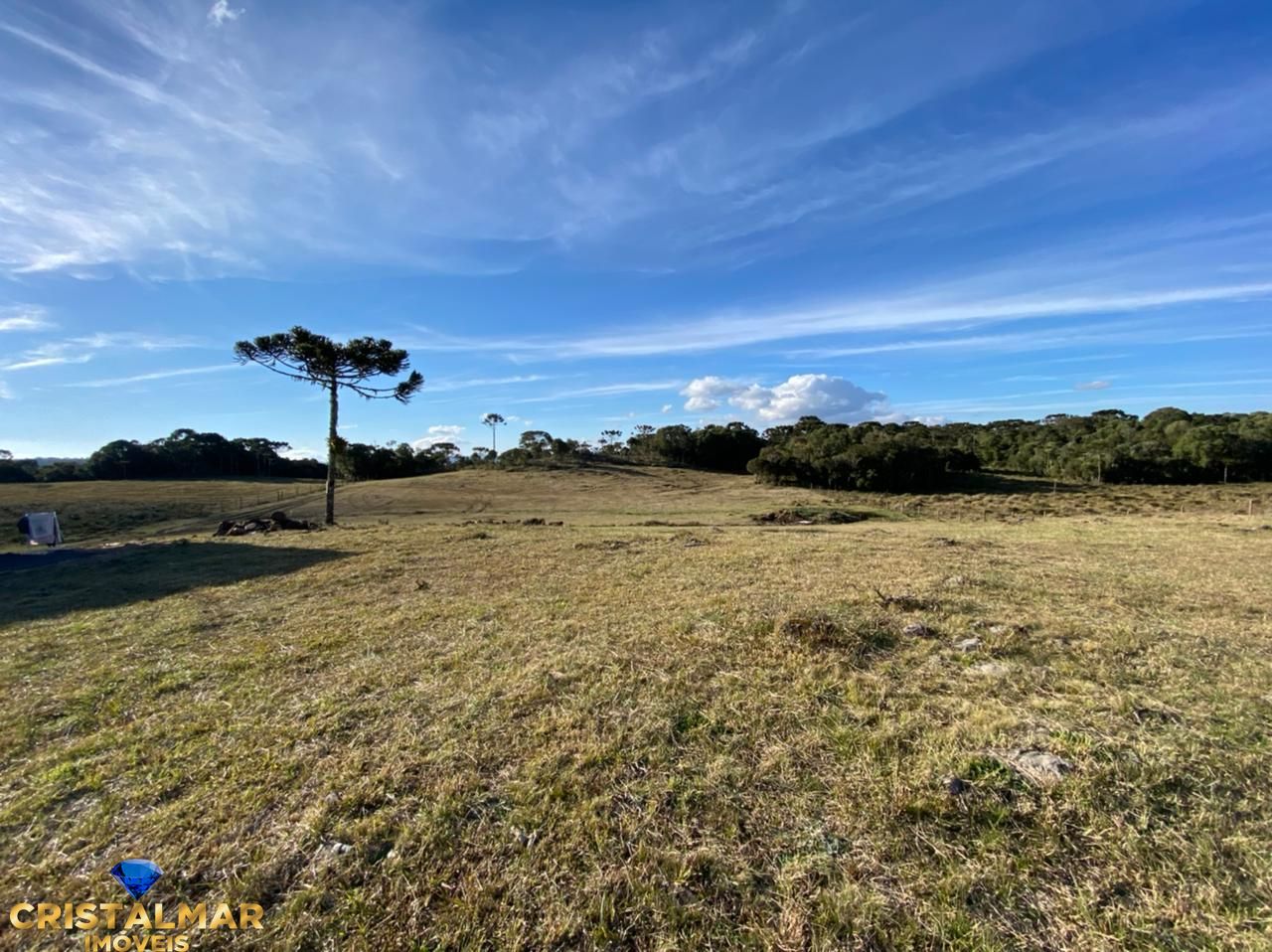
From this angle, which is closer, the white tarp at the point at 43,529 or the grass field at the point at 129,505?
the white tarp at the point at 43,529

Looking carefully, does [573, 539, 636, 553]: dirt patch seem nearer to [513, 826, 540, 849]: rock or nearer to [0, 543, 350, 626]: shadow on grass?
[0, 543, 350, 626]: shadow on grass

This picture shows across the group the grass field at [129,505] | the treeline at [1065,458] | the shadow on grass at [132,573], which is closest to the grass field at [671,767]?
the shadow on grass at [132,573]

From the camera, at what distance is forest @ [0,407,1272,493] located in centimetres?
4900

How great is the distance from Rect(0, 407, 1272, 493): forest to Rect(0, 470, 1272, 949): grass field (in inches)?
1766

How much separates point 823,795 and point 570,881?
4.70 feet

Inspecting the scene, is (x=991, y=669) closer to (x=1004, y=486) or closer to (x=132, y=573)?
(x=132, y=573)

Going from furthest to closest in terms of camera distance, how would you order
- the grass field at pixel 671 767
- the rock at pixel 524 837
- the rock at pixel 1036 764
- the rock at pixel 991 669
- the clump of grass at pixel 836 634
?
the clump of grass at pixel 836 634
the rock at pixel 991 669
the rock at pixel 1036 764
the rock at pixel 524 837
the grass field at pixel 671 767

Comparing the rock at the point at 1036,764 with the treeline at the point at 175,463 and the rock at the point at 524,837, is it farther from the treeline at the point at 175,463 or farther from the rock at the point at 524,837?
the treeline at the point at 175,463

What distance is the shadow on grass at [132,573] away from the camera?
30.0 ft

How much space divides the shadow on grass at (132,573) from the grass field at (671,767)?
5.38 ft

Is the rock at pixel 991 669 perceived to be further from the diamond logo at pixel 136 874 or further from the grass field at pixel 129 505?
the grass field at pixel 129 505

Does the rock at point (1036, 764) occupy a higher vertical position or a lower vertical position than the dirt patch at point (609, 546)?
higher

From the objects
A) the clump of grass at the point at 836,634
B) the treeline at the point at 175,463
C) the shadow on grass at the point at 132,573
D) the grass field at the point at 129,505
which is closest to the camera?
the clump of grass at the point at 836,634

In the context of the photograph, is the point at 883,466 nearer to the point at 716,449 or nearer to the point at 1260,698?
the point at 716,449
